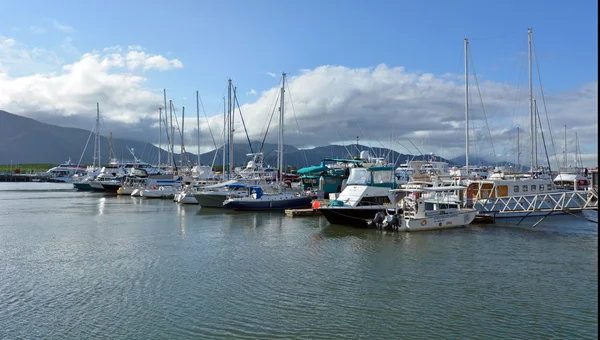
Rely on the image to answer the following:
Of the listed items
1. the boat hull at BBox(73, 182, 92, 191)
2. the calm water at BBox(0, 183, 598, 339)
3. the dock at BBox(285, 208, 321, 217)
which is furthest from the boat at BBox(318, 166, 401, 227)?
the boat hull at BBox(73, 182, 92, 191)

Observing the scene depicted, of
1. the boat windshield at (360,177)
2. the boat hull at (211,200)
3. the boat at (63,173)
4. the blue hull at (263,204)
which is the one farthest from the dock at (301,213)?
the boat at (63,173)

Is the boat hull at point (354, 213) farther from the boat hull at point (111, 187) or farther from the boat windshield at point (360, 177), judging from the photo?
the boat hull at point (111, 187)

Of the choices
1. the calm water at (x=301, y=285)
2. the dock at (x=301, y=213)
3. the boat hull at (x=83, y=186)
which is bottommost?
the calm water at (x=301, y=285)

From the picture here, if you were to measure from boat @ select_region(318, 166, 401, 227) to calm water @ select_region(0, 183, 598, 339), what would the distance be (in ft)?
→ 12.0

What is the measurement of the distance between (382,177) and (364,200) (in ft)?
17.8

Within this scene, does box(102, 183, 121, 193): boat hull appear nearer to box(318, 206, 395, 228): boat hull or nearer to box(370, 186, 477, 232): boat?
box(318, 206, 395, 228): boat hull

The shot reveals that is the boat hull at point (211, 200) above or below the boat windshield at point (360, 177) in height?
below

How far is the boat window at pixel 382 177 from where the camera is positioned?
44656 mm

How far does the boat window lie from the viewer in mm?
44656

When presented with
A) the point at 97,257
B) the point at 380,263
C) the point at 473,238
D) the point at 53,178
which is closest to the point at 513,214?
the point at 473,238

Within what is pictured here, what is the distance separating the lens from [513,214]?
41156mm

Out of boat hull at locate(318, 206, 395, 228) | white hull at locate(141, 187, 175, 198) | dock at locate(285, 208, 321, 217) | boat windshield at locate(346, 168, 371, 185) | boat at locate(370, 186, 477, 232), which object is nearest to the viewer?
boat at locate(370, 186, 477, 232)

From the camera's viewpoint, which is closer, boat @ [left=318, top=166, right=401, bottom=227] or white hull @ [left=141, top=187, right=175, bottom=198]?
boat @ [left=318, top=166, right=401, bottom=227]

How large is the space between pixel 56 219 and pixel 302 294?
35.6 m
